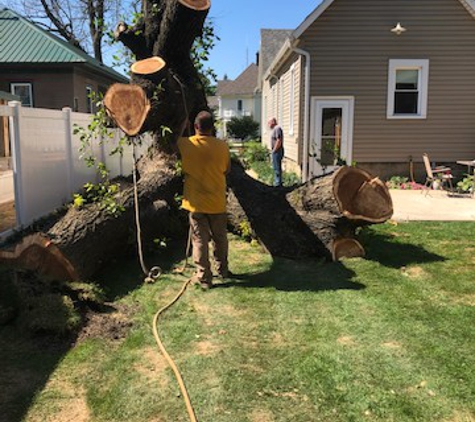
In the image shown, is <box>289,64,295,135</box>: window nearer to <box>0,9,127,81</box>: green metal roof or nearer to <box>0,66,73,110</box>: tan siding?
<box>0,9,127,81</box>: green metal roof

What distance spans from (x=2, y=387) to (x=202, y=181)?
2.80 meters

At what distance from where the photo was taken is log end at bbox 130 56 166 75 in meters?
5.66

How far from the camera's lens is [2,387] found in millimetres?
3402

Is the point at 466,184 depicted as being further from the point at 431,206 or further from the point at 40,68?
the point at 40,68

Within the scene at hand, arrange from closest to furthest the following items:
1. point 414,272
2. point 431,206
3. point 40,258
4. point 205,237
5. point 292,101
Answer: point 40,258 → point 205,237 → point 414,272 → point 431,206 → point 292,101

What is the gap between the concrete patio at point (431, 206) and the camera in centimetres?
929

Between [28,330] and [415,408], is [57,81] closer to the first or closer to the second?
[28,330]

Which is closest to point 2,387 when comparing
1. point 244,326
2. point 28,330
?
point 28,330

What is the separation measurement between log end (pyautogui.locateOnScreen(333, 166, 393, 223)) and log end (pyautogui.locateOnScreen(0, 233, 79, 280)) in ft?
10.4

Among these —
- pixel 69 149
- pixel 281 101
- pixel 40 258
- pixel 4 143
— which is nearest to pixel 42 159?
pixel 69 149

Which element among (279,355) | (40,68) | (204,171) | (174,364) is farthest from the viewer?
(40,68)

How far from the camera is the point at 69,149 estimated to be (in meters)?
8.27

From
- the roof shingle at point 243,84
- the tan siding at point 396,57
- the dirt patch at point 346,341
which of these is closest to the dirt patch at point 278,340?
the dirt patch at point 346,341

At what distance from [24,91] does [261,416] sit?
21162 mm
